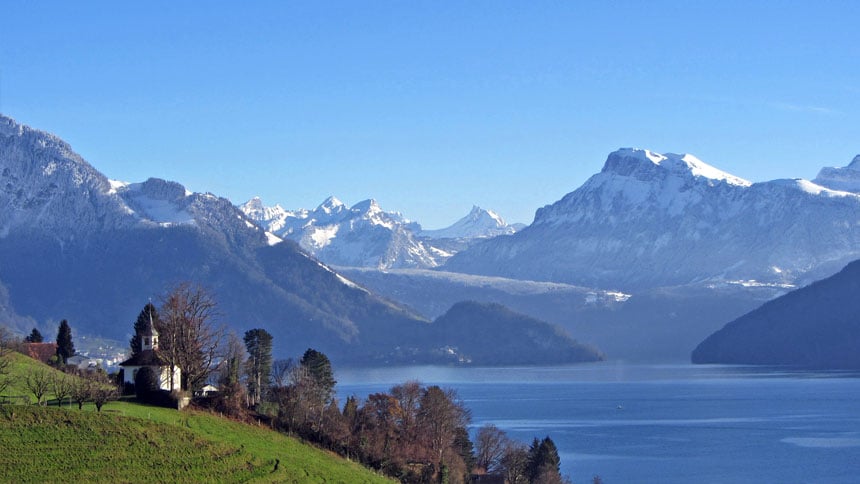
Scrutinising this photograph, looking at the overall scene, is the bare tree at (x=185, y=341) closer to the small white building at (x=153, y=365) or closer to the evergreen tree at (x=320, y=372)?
the small white building at (x=153, y=365)

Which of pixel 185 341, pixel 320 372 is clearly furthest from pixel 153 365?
pixel 320 372

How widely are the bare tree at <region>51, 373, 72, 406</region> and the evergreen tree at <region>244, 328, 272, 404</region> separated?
1659 cm

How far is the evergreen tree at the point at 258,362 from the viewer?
358 feet

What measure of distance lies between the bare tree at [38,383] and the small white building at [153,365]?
5884 millimetres

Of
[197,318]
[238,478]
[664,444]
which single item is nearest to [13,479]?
[238,478]

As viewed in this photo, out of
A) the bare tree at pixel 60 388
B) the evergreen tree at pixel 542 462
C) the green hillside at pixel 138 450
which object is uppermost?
the bare tree at pixel 60 388

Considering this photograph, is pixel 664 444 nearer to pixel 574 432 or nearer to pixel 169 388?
pixel 574 432

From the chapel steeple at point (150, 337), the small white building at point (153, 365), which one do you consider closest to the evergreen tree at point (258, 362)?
the chapel steeple at point (150, 337)

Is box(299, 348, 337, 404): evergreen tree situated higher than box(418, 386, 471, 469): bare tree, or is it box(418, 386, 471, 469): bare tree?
box(299, 348, 337, 404): evergreen tree

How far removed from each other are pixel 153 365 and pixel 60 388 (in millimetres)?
11112

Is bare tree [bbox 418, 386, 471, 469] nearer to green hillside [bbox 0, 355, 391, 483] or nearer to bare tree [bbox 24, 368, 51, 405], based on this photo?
green hillside [bbox 0, 355, 391, 483]

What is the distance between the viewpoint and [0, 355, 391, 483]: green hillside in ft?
234

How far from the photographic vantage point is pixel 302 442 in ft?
309

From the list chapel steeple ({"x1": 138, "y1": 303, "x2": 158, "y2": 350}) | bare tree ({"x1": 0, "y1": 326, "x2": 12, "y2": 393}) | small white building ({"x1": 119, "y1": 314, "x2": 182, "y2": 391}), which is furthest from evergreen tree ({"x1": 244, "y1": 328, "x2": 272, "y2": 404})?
bare tree ({"x1": 0, "y1": 326, "x2": 12, "y2": 393})
